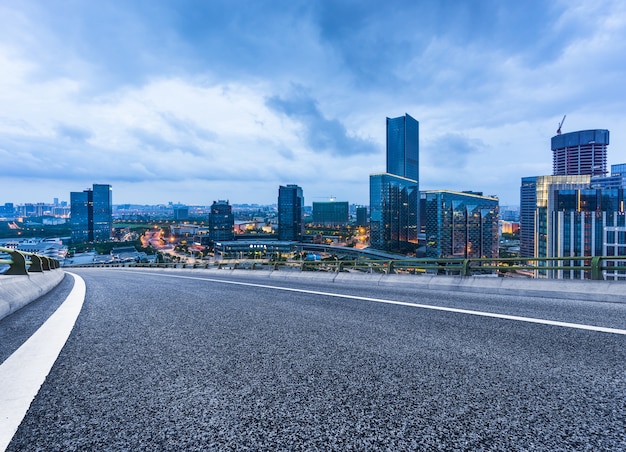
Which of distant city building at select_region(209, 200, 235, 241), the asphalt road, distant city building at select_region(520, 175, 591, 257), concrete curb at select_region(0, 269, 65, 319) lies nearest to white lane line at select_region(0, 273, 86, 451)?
the asphalt road

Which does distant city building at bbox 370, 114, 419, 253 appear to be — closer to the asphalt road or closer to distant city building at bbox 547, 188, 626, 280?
distant city building at bbox 547, 188, 626, 280

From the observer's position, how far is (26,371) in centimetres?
308

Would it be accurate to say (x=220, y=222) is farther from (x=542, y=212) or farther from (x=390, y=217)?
(x=542, y=212)

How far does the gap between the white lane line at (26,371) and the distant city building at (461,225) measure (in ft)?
465

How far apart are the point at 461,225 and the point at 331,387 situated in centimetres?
15002

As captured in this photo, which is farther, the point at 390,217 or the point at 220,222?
the point at 220,222

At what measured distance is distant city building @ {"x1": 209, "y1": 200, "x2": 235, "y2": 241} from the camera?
182m

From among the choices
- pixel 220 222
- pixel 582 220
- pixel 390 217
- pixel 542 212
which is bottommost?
pixel 582 220

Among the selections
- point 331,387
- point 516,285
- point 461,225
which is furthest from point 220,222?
point 331,387

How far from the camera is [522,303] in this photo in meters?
7.54

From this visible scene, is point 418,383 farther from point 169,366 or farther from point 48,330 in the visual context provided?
point 48,330

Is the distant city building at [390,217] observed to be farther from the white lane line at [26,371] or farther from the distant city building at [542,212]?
the white lane line at [26,371]

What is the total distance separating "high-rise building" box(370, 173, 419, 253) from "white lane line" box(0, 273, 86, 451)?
174539mm

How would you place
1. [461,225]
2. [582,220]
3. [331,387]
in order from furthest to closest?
[461,225], [582,220], [331,387]
